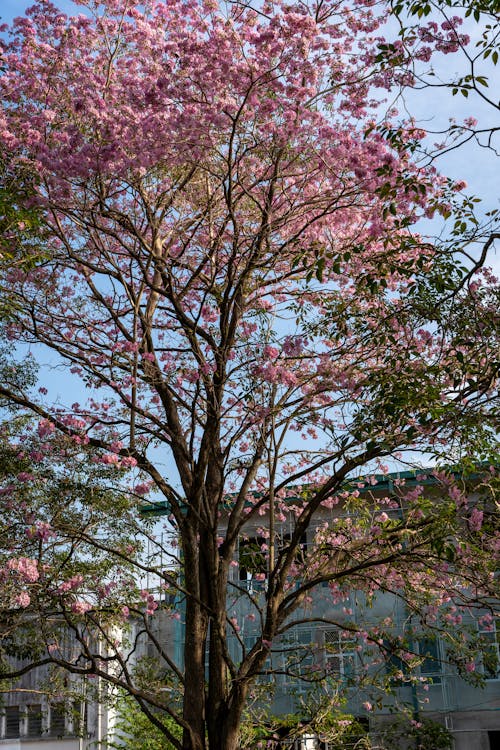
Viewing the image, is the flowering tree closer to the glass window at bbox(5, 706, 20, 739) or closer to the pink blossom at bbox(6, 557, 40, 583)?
the pink blossom at bbox(6, 557, 40, 583)

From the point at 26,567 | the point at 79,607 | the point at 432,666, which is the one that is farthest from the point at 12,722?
the point at 26,567

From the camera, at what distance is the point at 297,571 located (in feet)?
29.3

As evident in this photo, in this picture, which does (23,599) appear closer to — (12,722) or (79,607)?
(79,607)

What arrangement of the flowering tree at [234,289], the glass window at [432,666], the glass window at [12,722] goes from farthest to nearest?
the glass window at [12,722] → the glass window at [432,666] → the flowering tree at [234,289]

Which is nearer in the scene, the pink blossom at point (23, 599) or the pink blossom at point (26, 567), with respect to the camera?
the pink blossom at point (26, 567)

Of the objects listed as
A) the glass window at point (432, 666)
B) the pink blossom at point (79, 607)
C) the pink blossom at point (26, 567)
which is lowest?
the glass window at point (432, 666)

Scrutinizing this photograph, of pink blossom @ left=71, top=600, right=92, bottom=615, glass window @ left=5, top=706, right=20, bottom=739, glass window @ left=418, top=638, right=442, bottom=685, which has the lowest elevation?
glass window @ left=5, top=706, right=20, bottom=739

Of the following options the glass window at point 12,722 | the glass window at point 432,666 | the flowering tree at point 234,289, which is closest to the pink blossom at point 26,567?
the flowering tree at point 234,289

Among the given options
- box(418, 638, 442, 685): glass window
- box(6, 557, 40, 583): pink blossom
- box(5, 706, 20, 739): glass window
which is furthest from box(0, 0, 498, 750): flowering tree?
box(5, 706, 20, 739): glass window

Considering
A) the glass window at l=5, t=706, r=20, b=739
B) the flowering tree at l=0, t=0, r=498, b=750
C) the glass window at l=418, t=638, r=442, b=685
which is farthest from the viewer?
the glass window at l=5, t=706, r=20, b=739

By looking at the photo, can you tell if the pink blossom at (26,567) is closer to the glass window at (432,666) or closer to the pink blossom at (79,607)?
the pink blossom at (79,607)

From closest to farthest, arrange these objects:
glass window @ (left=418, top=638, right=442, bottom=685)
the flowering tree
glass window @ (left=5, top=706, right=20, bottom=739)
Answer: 1. the flowering tree
2. glass window @ (left=418, top=638, right=442, bottom=685)
3. glass window @ (left=5, top=706, right=20, bottom=739)

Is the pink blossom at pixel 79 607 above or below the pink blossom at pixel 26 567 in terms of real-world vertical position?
below

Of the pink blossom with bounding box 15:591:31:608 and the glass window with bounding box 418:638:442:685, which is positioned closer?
the pink blossom with bounding box 15:591:31:608
